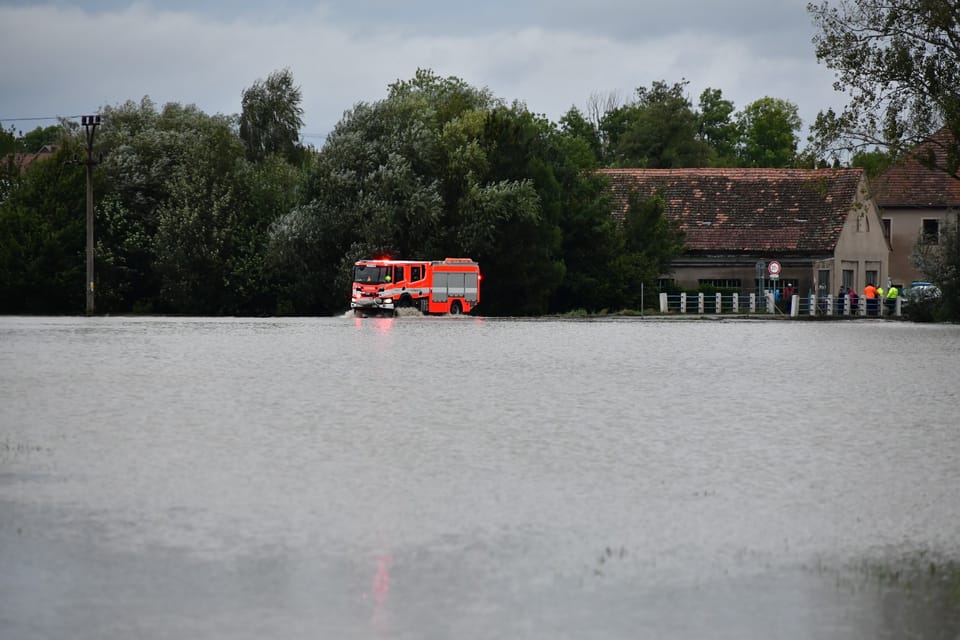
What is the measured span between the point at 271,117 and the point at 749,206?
26.7 m

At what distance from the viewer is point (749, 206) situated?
278 ft

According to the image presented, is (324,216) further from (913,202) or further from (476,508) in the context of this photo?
(476,508)

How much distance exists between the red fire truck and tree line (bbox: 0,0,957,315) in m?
3.28

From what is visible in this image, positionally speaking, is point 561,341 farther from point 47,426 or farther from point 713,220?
point 713,220

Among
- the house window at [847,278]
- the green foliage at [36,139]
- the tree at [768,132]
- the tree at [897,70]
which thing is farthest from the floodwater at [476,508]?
the green foliage at [36,139]

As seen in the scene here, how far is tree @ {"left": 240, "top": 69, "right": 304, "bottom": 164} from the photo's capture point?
8650 centimetres

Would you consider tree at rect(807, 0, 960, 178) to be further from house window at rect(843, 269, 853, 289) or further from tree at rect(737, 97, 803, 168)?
tree at rect(737, 97, 803, 168)

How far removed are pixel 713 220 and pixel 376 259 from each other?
25.0m

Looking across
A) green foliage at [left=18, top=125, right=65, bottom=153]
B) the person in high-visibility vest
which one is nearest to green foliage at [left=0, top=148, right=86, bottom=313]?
the person in high-visibility vest

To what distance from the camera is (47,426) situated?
623 inches

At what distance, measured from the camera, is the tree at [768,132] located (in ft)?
410

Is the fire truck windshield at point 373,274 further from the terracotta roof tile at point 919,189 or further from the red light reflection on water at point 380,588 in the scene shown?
the red light reflection on water at point 380,588

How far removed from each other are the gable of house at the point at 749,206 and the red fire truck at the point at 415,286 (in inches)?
704

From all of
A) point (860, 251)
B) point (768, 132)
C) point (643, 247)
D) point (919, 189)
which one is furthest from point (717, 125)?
point (643, 247)
